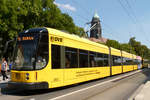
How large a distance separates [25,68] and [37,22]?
21.3 metres

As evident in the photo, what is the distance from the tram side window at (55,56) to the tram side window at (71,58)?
0.73m

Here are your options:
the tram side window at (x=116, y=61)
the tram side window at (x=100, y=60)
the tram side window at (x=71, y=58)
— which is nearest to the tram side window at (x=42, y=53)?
the tram side window at (x=71, y=58)

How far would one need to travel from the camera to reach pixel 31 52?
28.3ft

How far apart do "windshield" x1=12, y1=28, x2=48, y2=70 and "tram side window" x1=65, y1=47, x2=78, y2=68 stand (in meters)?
Result: 1.65

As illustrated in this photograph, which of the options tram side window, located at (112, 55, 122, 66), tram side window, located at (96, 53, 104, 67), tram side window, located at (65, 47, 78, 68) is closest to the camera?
tram side window, located at (65, 47, 78, 68)

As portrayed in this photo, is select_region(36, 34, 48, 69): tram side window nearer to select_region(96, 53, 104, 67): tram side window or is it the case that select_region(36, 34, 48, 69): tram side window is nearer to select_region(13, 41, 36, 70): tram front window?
select_region(13, 41, 36, 70): tram front window

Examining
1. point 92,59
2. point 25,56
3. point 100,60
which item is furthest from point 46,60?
point 100,60

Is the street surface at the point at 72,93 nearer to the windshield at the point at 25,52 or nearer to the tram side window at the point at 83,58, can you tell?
the windshield at the point at 25,52

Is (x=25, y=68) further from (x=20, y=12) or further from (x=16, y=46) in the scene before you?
(x=20, y=12)

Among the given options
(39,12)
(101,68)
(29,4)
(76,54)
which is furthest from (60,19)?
(76,54)

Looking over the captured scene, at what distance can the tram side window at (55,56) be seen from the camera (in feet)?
30.3

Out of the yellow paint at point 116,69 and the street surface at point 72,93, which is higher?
the yellow paint at point 116,69

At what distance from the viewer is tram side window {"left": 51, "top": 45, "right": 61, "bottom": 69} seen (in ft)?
30.3

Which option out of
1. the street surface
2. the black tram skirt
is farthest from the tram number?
the street surface
